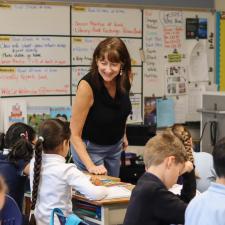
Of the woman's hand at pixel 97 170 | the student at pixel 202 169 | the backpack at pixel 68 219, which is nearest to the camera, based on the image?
the backpack at pixel 68 219

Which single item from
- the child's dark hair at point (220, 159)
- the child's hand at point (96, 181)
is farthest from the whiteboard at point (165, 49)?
the child's dark hair at point (220, 159)

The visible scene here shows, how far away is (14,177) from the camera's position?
3.58 m

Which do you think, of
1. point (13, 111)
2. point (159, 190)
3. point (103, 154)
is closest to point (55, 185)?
point (103, 154)

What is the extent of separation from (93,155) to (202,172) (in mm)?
923

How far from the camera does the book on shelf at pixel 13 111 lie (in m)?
5.37

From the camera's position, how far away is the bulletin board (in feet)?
17.8

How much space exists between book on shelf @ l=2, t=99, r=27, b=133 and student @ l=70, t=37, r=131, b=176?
184 cm

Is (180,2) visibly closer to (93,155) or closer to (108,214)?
(93,155)

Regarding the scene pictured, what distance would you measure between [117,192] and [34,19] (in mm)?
2729

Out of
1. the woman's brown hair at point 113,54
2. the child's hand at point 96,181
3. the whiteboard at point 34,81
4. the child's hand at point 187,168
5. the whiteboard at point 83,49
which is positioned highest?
the whiteboard at point 83,49

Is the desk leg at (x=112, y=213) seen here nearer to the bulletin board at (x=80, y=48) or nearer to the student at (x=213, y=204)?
the student at (x=213, y=204)

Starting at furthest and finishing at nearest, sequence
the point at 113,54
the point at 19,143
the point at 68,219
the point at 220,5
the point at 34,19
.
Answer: the point at 220,5, the point at 34,19, the point at 19,143, the point at 113,54, the point at 68,219

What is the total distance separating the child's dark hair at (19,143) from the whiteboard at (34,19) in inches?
57.5

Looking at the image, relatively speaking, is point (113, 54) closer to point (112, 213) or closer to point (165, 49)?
point (112, 213)
